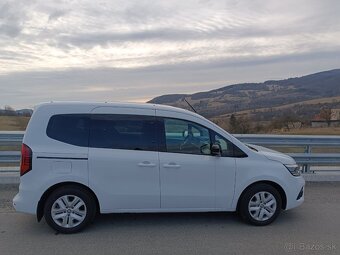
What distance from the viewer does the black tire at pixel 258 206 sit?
507 centimetres

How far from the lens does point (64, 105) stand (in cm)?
492

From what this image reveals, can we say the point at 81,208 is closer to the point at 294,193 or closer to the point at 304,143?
the point at 294,193

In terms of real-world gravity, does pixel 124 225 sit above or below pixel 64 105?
below

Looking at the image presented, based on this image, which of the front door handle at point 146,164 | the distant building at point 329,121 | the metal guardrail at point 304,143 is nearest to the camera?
the front door handle at point 146,164

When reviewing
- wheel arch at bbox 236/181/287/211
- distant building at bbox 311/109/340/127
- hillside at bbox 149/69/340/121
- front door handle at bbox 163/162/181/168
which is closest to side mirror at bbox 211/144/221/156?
front door handle at bbox 163/162/181/168

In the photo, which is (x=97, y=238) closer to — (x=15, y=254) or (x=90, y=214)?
(x=90, y=214)

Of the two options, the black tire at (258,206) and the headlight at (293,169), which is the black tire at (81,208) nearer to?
the black tire at (258,206)

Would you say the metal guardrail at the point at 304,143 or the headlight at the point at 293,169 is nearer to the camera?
the headlight at the point at 293,169

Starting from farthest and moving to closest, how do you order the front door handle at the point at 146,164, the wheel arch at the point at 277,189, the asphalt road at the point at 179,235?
the wheel arch at the point at 277,189 < the front door handle at the point at 146,164 < the asphalt road at the point at 179,235

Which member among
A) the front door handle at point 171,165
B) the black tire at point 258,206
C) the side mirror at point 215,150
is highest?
the side mirror at point 215,150

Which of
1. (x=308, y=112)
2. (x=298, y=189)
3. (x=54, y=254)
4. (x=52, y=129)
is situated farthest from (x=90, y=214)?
(x=308, y=112)

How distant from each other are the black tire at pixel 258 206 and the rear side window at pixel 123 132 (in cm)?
154

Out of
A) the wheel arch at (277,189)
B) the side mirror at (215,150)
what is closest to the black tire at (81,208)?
the side mirror at (215,150)

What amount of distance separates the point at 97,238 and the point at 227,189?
6.38 feet
